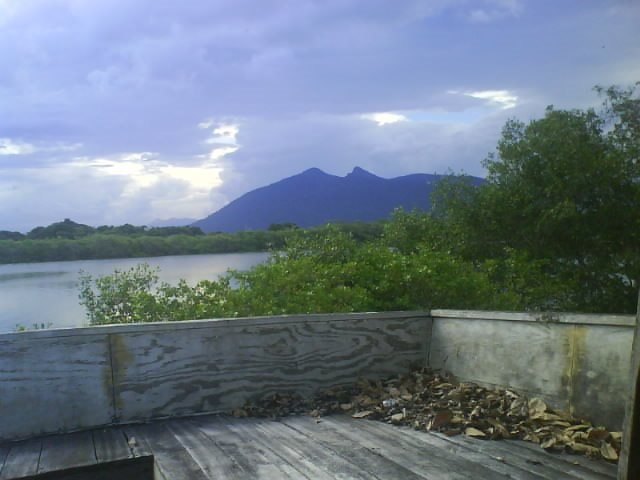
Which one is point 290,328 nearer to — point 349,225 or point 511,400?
point 511,400

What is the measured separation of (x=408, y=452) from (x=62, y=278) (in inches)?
243

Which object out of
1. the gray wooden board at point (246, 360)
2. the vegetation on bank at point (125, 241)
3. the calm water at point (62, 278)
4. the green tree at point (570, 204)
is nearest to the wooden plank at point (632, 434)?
the gray wooden board at point (246, 360)

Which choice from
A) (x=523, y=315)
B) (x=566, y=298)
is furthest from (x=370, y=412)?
(x=566, y=298)

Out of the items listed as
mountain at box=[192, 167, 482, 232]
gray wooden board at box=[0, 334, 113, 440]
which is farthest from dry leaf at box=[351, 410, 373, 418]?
mountain at box=[192, 167, 482, 232]

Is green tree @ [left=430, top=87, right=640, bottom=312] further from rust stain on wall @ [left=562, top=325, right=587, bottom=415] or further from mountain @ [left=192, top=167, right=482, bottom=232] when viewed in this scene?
rust stain on wall @ [left=562, top=325, right=587, bottom=415]

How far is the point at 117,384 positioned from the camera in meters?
3.81

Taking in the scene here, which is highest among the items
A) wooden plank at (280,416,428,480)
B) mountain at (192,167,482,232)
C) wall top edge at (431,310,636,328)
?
mountain at (192,167,482,232)

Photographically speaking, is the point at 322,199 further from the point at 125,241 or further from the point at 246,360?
the point at 246,360

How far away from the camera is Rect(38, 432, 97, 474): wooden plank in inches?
121

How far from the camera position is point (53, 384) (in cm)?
366

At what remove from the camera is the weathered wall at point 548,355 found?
3.34 m

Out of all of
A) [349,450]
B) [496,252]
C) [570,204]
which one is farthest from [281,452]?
[570,204]

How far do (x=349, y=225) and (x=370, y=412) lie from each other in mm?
5020

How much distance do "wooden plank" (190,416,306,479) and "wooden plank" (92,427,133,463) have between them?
437 millimetres
